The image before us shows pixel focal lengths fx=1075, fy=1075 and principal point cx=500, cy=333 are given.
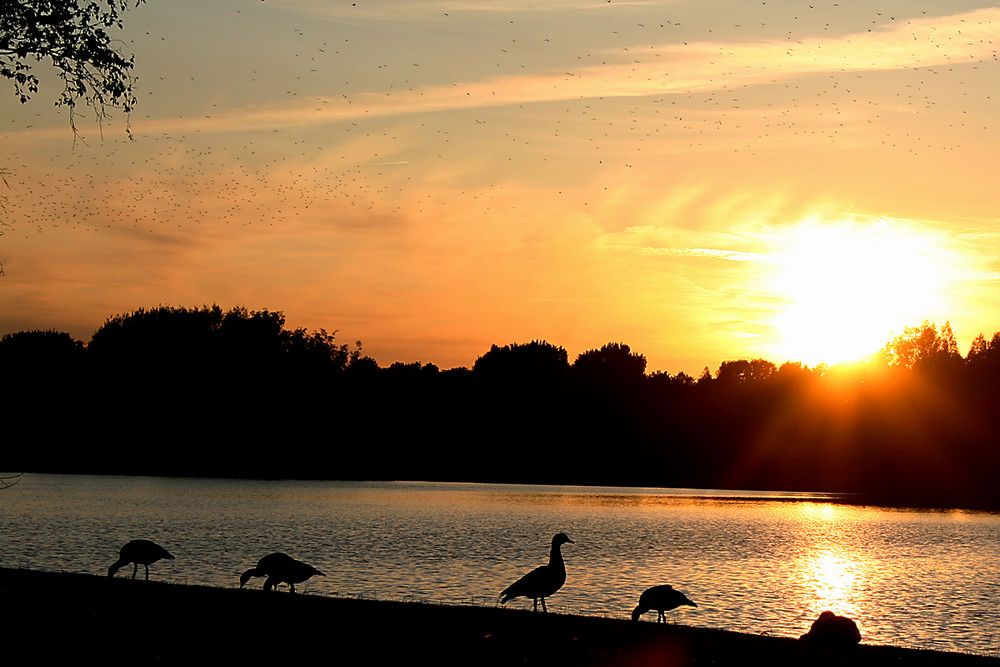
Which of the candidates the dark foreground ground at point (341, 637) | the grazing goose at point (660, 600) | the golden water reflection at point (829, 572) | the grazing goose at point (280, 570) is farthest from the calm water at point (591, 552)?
the dark foreground ground at point (341, 637)

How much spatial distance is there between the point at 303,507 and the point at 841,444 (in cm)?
8395

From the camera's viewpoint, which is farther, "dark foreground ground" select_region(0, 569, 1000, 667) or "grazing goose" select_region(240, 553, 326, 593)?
"grazing goose" select_region(240, 553, 326, 593)

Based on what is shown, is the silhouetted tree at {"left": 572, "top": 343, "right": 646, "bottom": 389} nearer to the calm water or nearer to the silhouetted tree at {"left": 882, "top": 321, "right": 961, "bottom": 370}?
the silhouetted tree at {"left": 882, "top": 321, "right": 961, "bottom": 370}

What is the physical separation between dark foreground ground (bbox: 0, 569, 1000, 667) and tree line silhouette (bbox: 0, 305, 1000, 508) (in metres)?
116

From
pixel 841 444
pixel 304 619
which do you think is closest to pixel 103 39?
pixel 304 619

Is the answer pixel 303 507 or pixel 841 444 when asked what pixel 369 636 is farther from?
pixel 841 444

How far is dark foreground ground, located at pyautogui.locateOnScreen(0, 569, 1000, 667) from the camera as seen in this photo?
52.2 ft

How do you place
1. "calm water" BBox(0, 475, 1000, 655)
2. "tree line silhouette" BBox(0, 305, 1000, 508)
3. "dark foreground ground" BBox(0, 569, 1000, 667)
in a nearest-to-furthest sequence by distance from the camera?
"dark foreground ground" BBox(0, 569, 1000, 667) → "calm water" BBox(0, 475, 1000, 655) → "tree line silhouette" BBox(0, 305, 1000, 508)

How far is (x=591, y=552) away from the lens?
49.2 m

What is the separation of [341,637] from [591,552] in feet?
108

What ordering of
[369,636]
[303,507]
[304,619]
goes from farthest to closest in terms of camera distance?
[303,507], [304,619], [369,636]

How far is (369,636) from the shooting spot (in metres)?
17.4

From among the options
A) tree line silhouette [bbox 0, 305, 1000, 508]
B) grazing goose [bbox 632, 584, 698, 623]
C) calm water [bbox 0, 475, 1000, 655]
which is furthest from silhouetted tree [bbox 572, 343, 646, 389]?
grazing goose [bbox 632, 584, 698, 623]

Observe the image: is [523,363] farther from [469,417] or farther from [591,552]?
[591,552]
